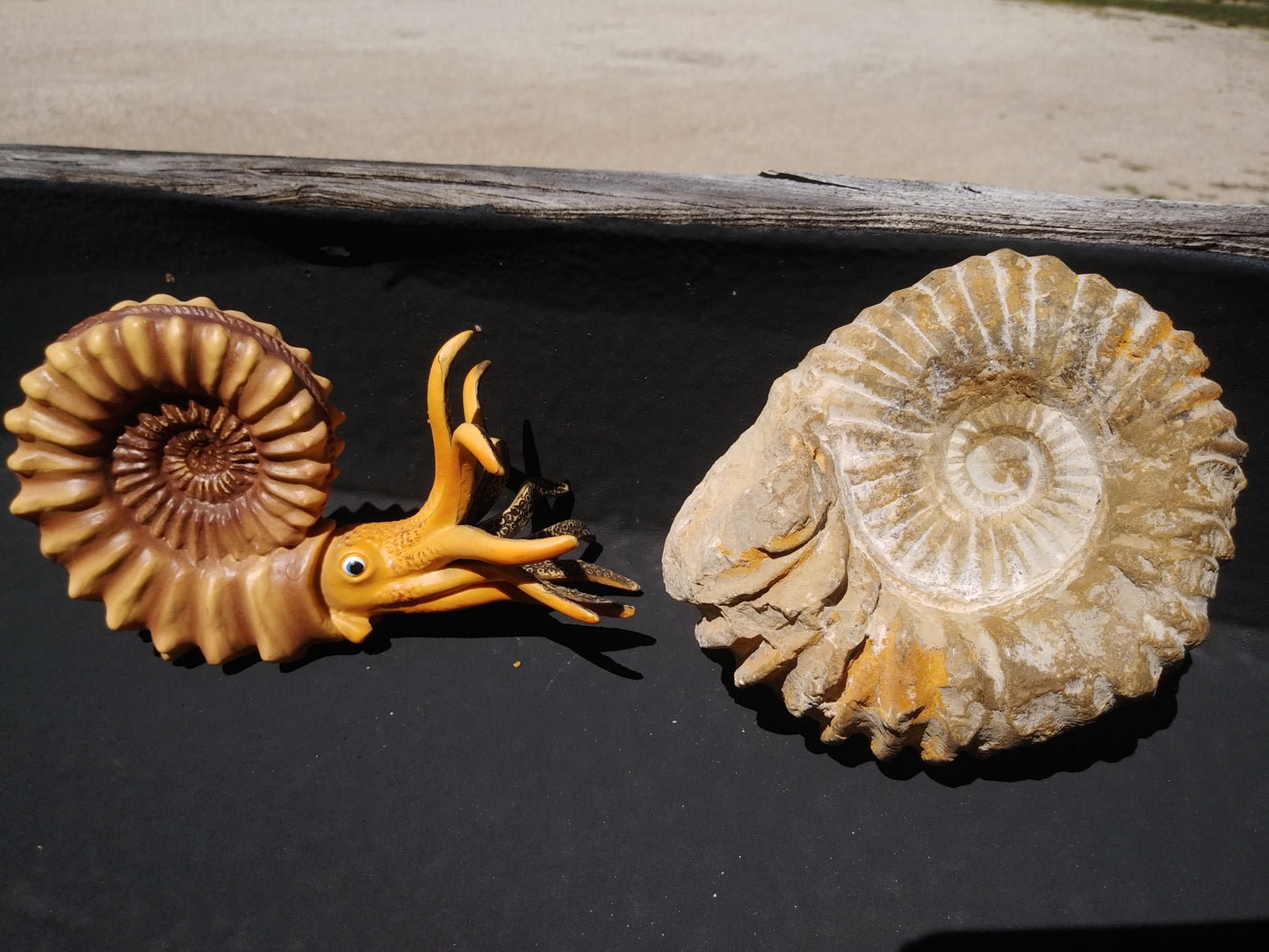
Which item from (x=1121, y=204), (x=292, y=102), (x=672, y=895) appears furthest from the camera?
(x=292, y=102)

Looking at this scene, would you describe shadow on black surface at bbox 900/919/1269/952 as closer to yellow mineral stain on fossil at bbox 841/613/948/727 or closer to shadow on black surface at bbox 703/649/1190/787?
shadow on black surface at bbox 703/649/1190/787

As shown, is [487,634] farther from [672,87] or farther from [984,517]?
[672,87]

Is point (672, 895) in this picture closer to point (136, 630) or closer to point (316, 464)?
point (316, 464)

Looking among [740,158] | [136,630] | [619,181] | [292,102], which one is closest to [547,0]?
[292,102]

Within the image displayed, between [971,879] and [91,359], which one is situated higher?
[91,359]

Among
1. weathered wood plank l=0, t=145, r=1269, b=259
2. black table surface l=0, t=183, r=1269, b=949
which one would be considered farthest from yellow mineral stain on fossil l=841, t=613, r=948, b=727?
weathered wood plank l=0, t=145, r=1269, b=259

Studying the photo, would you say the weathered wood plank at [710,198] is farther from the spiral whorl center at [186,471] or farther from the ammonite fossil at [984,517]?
the spiral whorl center at [186,471]

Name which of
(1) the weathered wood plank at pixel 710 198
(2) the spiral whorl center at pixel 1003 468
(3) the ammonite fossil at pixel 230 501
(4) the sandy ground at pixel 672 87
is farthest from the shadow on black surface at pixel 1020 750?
(4) the sandy ground at pixel 672 87
